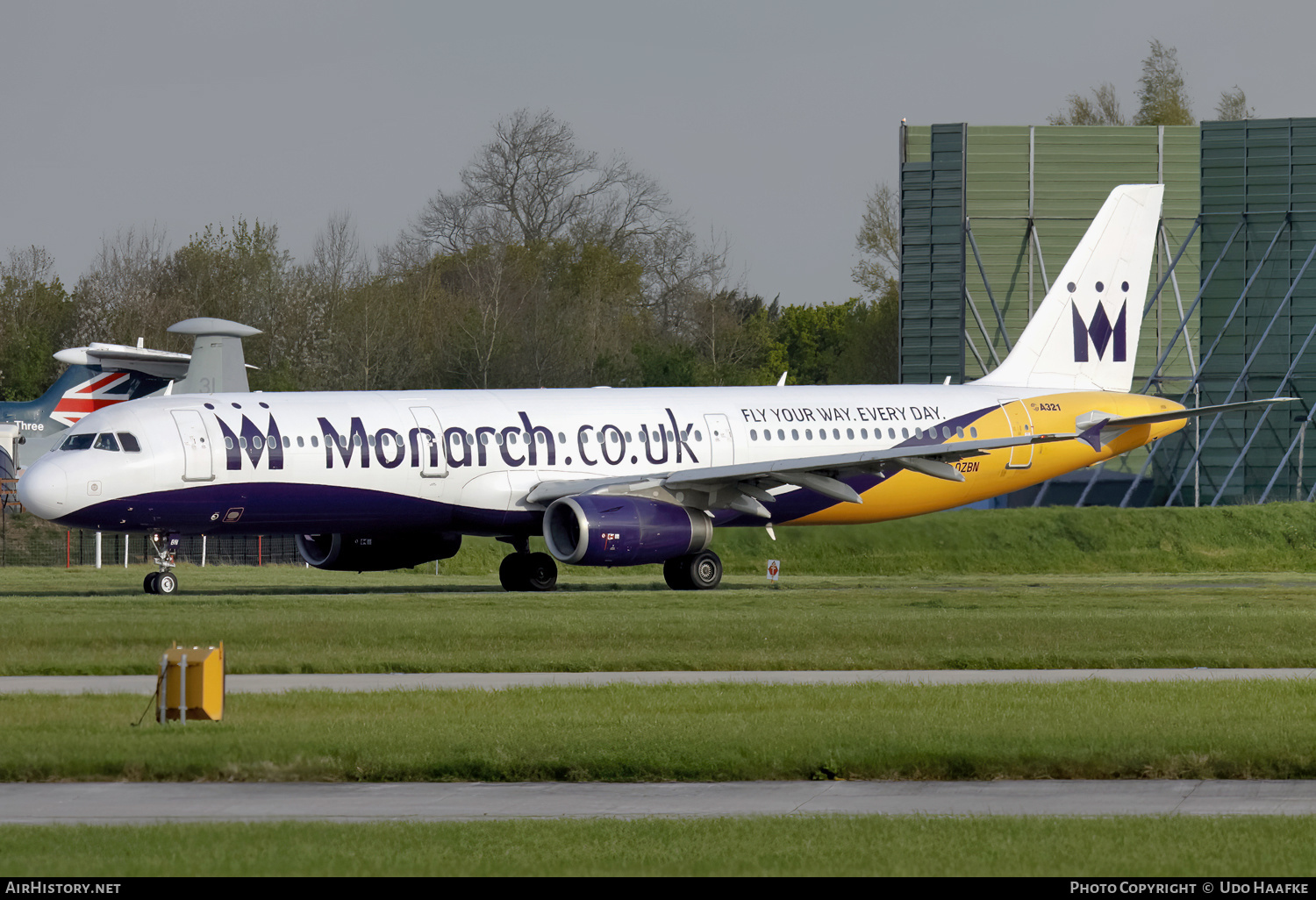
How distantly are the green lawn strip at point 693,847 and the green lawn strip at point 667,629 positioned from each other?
9317 millimetres

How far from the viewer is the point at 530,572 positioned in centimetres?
3375

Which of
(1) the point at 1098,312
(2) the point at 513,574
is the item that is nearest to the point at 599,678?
(2) the point at 513,574

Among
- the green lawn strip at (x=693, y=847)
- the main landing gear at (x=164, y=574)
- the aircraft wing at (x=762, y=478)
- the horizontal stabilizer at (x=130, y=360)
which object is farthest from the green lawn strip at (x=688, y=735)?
the horizontal stabilizer at (x=130, y=360)

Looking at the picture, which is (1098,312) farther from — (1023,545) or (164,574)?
(164,574)

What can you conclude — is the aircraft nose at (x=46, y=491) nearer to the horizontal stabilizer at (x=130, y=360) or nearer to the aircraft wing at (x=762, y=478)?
the aircraft wing at (x=762, y=478)

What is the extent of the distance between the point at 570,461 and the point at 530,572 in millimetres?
2455

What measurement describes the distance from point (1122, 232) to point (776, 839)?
110ft

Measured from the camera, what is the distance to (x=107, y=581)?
124ft

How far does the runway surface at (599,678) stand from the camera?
17500mm

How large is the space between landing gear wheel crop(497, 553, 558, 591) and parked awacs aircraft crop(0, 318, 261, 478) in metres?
19.0

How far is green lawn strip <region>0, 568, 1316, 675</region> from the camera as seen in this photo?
781 inches

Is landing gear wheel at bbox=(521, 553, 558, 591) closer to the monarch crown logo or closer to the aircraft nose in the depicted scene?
the aircraft nose

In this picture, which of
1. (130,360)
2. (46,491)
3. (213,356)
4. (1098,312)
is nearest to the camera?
(46,491)
